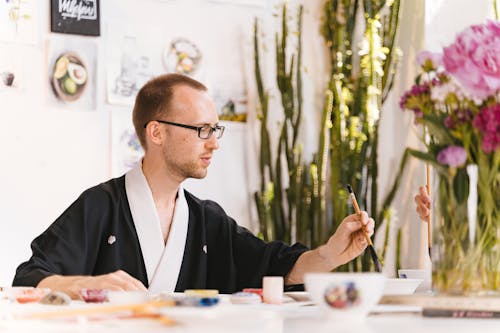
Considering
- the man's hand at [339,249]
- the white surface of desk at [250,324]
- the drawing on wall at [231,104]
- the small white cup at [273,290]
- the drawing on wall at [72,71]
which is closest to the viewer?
the white surface of desk at [250,324]

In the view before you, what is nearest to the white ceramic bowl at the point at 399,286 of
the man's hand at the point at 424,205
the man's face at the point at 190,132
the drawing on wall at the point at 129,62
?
the man's hand at the point at 424,205

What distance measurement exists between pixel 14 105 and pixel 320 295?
269 cm

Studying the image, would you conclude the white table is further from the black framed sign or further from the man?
the black framed sign

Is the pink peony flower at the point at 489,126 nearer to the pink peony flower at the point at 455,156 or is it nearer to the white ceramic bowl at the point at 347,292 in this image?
the pink peony flower at the point at 455,156

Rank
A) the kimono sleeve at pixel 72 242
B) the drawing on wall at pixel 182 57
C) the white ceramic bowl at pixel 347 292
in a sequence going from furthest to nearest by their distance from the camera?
the drawing on wall at pixel 182 57, the kimono sleeve at pixel 72 242, the white ceramic bowl at pixel 347 292

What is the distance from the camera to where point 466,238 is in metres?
1.65

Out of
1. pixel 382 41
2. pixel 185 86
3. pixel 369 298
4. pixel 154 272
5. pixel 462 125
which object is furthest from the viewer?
pixel 382 41

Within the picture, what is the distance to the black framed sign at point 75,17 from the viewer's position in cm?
402

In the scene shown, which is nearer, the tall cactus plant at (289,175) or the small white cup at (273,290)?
the small white cup at (273,290)

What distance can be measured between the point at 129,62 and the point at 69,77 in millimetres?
306

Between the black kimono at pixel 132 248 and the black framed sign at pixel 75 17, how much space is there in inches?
53.4

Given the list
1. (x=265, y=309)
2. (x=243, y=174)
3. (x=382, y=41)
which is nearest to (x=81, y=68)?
(x=243, y=174)

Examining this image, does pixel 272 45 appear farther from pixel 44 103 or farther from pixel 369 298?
pixel 369 298

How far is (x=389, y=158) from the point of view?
445 cm
